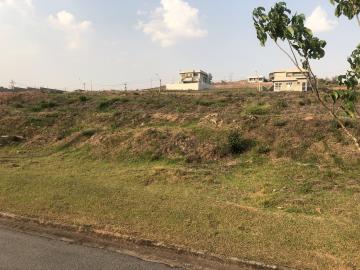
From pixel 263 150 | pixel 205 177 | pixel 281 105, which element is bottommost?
pixel 205 177

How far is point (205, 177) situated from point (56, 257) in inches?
229

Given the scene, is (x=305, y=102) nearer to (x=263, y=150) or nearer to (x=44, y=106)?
(x=263, y=150)

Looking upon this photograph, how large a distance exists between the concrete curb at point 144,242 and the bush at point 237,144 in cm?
707

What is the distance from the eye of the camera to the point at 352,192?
989 cm

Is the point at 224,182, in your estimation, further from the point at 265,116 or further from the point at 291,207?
the point at 265,116

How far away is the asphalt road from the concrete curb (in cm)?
52

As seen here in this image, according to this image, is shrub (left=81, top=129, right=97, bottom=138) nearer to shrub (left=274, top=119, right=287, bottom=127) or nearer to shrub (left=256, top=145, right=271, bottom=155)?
shrub (left=256, top=145, right=271, bottom=155)

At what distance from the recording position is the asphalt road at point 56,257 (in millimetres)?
6426

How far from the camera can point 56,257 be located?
6.81 meters

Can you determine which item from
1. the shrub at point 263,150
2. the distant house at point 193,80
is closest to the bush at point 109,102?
the shrub at point 263,150

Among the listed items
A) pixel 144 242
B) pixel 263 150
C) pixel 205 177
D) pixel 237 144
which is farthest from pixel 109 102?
pixel 144 242

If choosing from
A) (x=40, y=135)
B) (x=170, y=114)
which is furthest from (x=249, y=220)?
(x=40, y=135)

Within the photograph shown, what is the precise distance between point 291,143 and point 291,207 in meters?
4.93

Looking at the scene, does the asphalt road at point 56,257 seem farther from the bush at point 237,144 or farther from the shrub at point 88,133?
the shrub at point 88,133
